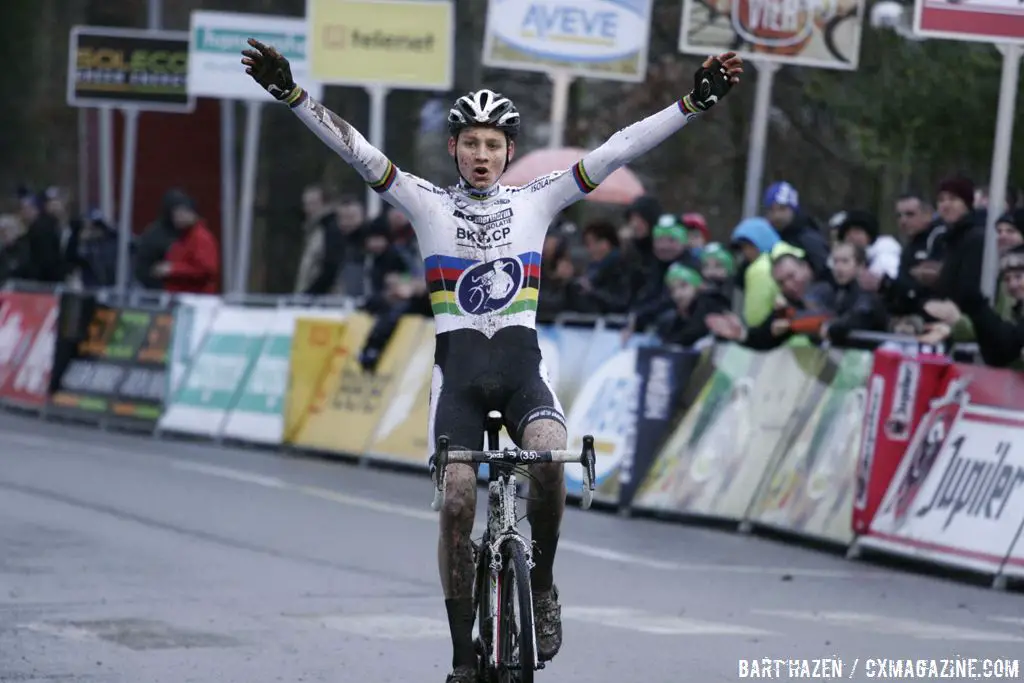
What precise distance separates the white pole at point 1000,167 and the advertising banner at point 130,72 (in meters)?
14.5

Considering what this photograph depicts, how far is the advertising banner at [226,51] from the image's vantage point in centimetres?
2644

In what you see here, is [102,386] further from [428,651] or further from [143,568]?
[428,651]

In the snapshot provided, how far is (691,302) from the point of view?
55.4ft

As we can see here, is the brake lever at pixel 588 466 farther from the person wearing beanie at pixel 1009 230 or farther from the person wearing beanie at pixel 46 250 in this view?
the person wearing beanie at pixel 46 250

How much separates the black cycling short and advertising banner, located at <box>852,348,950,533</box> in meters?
6.17

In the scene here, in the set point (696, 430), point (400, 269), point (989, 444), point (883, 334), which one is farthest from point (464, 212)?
point (400, 269)

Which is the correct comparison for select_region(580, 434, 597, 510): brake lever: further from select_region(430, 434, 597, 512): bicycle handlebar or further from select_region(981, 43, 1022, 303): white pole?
select_region(981, 43, 1022, 303): white pole

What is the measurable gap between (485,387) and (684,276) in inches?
342

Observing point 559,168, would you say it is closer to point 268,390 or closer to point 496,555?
point 268,390

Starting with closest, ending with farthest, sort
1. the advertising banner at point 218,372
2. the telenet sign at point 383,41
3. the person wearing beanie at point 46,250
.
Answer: the advertising banner at point 218,372 → the telenet sign at point 383,41 → the person wearing beanie at point 46,250

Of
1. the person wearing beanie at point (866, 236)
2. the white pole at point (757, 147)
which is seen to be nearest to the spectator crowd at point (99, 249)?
the white pole at point (757, 147)

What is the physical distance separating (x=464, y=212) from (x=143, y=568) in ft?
16.2

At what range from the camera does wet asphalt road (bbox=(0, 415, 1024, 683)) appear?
31.3 feet

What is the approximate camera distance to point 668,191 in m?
38.2
